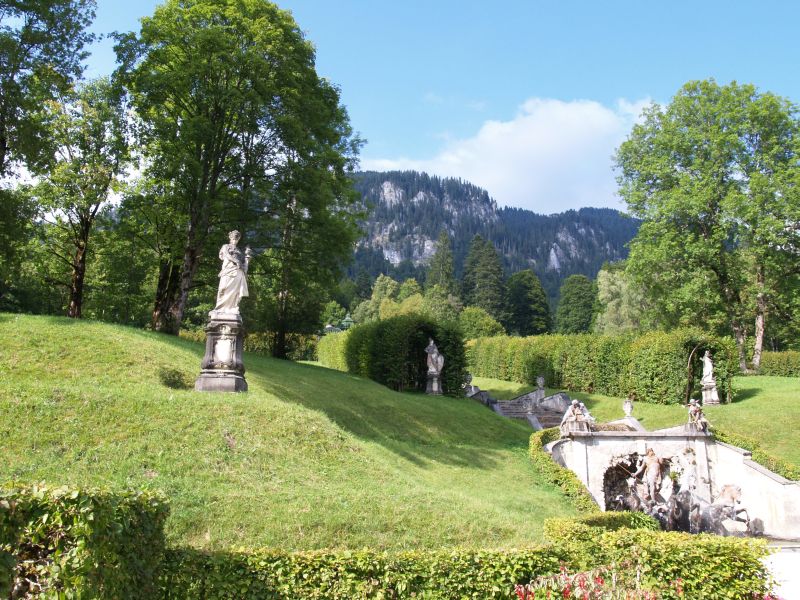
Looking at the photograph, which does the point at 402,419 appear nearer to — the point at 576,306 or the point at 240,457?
the point at 240,457

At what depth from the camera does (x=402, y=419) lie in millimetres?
19312

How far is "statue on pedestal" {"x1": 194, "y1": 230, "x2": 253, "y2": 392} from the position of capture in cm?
1490

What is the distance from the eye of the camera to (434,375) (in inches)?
1069

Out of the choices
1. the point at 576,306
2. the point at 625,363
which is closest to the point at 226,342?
the point at 625,363

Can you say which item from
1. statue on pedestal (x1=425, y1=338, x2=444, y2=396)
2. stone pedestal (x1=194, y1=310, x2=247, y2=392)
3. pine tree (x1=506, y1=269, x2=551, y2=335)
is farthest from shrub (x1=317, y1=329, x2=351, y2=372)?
pine tree (x1=506, y1=269, x2=551, y2=335)

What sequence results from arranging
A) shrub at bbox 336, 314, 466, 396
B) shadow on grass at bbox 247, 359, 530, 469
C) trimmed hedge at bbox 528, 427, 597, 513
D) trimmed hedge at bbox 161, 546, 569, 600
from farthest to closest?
1. shrub at bbox 336, 314, 466, 396
2. shadow on grass at bbox 247, 359, 530, 469
3. trimmed hedge at bbox 528, 427, 597, 513
4. trimmed hedge at bbox 161, 546, 569, 600

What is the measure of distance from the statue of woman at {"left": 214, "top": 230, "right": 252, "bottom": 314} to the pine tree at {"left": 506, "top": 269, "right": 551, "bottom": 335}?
6558cm

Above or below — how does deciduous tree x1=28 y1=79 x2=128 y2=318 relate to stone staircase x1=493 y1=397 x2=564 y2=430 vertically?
above

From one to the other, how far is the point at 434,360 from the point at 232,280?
1327 centimetres

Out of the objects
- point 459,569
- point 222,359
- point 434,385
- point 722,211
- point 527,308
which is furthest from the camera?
point 527,308

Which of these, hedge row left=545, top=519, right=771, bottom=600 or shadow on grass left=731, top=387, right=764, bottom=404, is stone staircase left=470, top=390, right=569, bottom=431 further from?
hedge row left=545, top=519, right=771, bottom=600

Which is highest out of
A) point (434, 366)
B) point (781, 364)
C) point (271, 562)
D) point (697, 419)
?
point (781, 364)

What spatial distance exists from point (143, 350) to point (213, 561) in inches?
484

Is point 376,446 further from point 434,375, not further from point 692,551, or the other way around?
point 434,375
